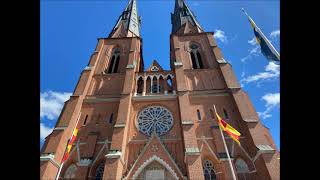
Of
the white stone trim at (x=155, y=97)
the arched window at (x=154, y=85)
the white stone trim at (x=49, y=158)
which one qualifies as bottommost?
the white stone trim at (x=49, y=158)


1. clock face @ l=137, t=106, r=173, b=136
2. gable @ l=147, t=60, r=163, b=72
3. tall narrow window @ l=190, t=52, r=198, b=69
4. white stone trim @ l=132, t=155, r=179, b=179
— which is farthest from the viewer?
tall narrow window @ l=190, t=52, r=198, b=69

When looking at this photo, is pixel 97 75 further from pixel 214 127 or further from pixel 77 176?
pixel 214 127

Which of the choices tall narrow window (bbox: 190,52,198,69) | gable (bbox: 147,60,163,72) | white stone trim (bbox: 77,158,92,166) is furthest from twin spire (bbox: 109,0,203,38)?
white stone trim (bbox: 77,158,92,166)

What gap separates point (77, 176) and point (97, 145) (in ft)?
9.72

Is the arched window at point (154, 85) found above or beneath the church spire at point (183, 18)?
beneath

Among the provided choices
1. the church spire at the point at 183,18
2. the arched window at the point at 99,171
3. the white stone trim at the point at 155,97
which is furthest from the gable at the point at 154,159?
the church spire at the point at 183,18

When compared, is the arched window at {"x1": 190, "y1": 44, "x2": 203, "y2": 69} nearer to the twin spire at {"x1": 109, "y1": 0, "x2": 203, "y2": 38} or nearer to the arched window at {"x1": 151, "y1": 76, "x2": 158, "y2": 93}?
the twin spire at {"x1": 109, "y1": 0, "x2": 203, "y2": 38}

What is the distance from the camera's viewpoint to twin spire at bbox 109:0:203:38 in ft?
105

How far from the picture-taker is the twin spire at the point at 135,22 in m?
32.0

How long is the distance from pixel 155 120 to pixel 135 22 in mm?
23121

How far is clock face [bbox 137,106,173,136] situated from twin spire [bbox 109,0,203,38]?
578 inches

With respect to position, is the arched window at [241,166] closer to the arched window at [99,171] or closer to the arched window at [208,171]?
the arched window at [208,171]

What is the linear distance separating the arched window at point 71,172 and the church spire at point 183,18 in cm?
2299
